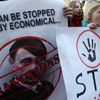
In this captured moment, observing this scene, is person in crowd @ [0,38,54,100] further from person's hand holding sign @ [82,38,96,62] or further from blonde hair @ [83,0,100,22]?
blonde hair @ [83,0,100,22]

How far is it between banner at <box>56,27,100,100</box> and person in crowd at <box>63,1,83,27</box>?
0.06m

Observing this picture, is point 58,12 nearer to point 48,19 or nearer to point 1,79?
point 48,19

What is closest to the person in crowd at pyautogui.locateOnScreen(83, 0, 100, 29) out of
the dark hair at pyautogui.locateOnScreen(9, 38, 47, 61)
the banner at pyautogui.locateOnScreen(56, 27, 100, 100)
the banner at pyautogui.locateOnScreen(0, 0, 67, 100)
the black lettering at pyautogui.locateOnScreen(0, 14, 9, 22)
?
the banner at pyautogui.locateOnScreen(56, 27, 100, 100)

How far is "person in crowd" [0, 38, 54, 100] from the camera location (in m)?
2.10

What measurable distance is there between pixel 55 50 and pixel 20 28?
0.26 meters

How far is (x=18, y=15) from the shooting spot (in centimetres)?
213

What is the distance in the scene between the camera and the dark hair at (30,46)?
2104 millimetres

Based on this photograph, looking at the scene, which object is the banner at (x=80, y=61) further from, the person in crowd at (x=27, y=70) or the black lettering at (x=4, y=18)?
the black lettering at (x=4, y=18)

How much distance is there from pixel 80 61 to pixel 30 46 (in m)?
0.36

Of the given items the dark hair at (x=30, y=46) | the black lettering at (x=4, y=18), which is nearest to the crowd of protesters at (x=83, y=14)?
the dark hair at (x=30, y=46)

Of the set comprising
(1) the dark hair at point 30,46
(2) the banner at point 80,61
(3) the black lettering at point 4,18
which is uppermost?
(3) the black lettering at point 4,18

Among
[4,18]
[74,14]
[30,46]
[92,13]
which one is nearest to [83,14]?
[92,13]

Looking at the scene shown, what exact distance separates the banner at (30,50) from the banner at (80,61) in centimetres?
5

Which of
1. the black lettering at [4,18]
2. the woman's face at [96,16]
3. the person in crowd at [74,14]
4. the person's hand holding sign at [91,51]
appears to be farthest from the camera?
the woman's face at [96,16]
